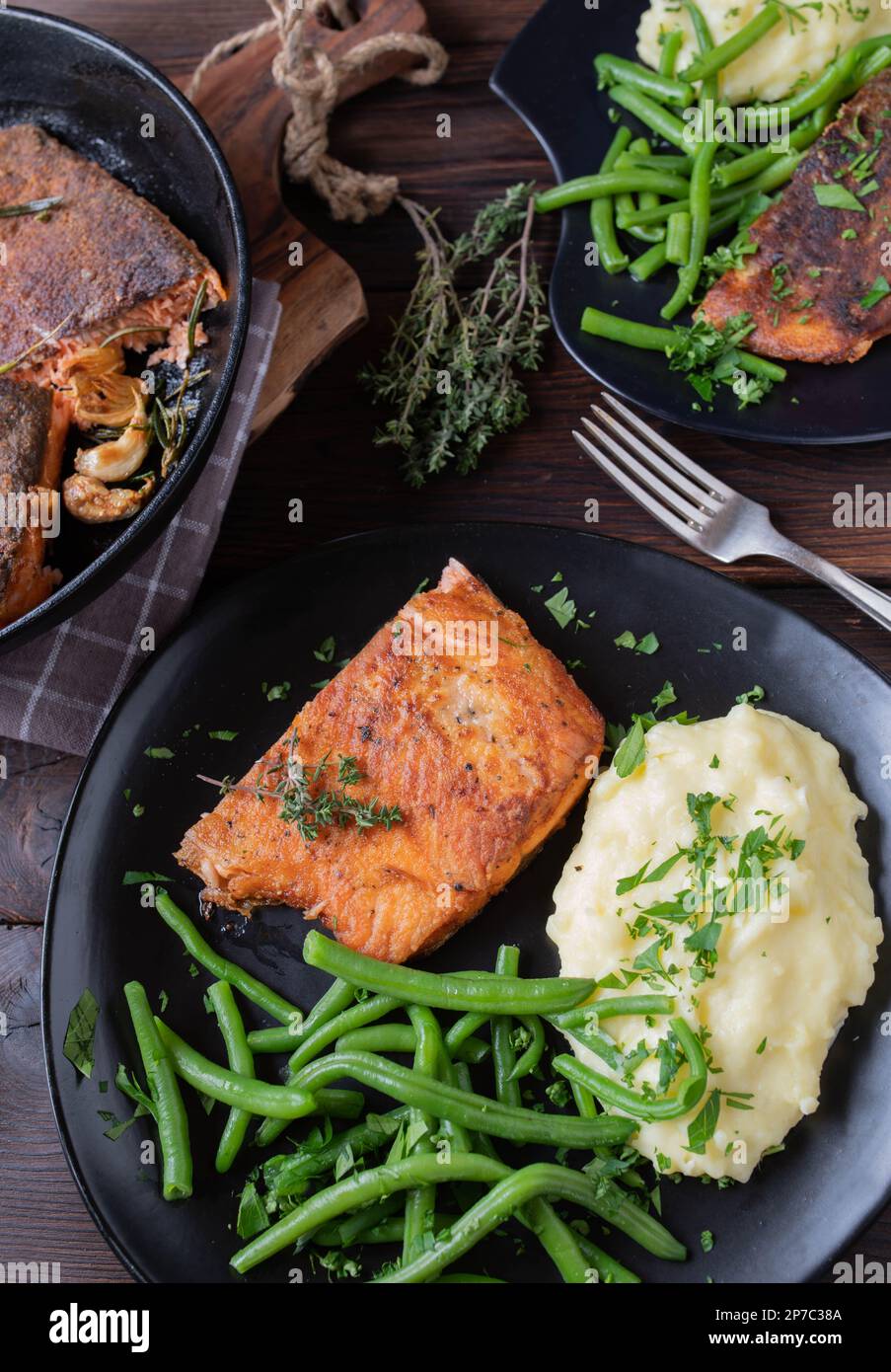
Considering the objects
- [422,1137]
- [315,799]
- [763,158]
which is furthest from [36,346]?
[422,1137]

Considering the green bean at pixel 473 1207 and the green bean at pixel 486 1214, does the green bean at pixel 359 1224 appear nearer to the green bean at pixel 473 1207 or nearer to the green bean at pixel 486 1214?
the green bean at pixel 473 1207

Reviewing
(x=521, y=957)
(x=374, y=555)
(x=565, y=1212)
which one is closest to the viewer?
(x=565, y=1212)

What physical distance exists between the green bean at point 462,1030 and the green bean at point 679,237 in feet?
9.68

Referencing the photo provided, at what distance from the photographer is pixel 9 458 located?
13.4 feet

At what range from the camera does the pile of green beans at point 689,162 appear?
4.68m

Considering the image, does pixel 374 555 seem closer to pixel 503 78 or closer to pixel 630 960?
pixel 630 960

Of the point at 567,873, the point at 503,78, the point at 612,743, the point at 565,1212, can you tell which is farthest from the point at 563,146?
the point at 565,1212

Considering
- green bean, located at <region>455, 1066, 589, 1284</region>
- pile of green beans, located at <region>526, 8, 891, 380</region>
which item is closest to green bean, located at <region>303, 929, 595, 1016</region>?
green bean, located at <region>455, 1066, 589, 1284</region>

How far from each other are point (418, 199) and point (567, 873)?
9.78ft

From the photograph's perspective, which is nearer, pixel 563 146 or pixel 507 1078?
pixel 507 1078

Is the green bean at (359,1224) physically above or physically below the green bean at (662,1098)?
below

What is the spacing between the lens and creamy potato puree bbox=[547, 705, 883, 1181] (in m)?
3.74

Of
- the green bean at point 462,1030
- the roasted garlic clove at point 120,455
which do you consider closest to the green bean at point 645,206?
the roasted garlic clove at point 120,455

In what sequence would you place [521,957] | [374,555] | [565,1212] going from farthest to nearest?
1. [374,555]
2. [521,957]
3. [565,1212]
